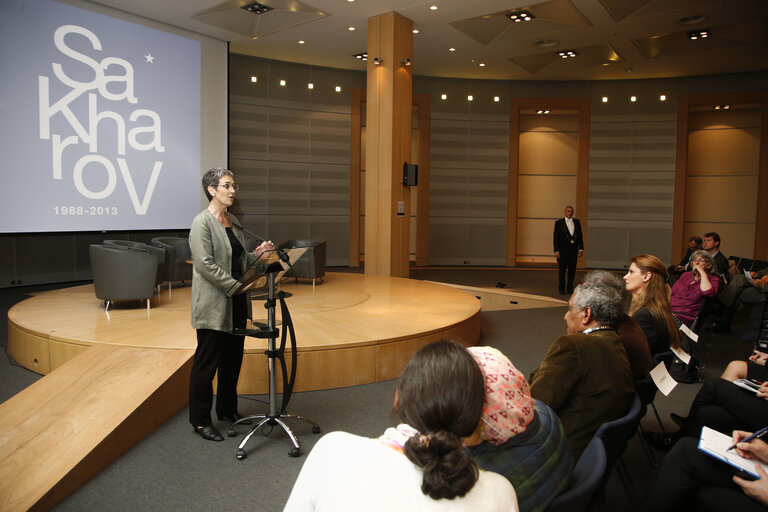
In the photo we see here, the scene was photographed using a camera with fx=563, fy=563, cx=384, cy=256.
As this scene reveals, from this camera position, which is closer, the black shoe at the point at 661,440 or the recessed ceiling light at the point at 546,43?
the black shoe at the point at 661,440

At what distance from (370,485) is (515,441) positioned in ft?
1.48

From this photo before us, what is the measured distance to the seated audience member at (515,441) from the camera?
4.62ft

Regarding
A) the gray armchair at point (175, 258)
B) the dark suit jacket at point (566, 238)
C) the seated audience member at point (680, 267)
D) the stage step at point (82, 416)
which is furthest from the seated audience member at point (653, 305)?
the dark suit jacket at point (566, 238)

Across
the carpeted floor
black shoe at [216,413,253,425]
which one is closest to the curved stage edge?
the carpeted floor

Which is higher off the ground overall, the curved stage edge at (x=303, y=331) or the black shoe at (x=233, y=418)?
the curved stage edge at (x=303, y=331)

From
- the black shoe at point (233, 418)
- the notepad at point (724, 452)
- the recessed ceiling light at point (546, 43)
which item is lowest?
the black shoe at point (233, 418)

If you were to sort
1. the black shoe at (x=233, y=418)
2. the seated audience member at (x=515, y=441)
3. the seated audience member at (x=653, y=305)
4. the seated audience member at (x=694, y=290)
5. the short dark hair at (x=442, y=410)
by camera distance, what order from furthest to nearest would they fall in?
the seated audience member at (x=694, y=290), the black shoe at (x=233, y=418), the seated audience member at (x=653, y=305), the seated audience member at (x=515, y=441), the short dark hair at (x=442, y=410)

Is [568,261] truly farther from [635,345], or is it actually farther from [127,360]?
[127,360]

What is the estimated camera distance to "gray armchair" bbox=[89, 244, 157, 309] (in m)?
5.94

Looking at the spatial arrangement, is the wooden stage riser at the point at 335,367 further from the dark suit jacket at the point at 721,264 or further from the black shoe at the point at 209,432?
the dark suit jacket at the point at 721,264

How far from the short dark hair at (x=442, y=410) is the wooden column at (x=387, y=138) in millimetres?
8294

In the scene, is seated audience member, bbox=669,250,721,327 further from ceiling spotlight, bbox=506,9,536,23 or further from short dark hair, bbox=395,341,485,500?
ceiling spotlight, bbox=506,9,536,23

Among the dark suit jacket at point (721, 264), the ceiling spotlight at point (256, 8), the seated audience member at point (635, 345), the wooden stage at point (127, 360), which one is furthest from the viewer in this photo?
the ceiling spotlight at point (256, 8)

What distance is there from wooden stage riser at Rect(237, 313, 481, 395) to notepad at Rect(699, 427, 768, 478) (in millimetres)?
2161
